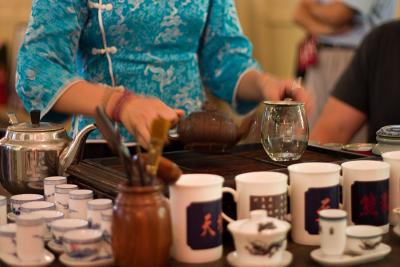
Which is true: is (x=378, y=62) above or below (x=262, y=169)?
above

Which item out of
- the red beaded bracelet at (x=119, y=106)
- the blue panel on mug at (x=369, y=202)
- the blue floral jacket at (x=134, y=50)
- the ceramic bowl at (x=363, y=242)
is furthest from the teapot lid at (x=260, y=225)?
the blue floral jacket at (x=134, y=50)

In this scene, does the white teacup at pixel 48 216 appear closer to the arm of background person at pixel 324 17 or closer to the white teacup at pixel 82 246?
the white teacup at pixel 82 246

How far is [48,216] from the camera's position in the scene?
1357mm

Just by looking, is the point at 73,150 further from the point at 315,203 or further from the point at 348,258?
the point at 348,258

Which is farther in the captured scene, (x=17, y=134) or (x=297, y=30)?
(x=297, y=30)

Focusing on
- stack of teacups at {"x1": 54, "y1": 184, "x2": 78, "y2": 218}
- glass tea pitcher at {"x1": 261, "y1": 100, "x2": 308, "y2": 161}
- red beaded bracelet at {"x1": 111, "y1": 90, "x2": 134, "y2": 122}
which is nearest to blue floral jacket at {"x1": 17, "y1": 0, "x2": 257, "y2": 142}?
red beaded bracelet at {"x1": 111, "y1": 90, "x2": 134, "y2": 122}

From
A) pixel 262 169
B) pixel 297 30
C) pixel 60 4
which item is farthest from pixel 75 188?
pixel 297 30

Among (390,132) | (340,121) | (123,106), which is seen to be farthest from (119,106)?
(340,121)

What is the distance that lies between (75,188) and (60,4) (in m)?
0.50

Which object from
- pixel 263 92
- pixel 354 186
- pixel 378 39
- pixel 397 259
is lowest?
pixel 397 259

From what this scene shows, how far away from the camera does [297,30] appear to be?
5680 millimetres

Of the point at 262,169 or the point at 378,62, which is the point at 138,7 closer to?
the point at 262,169

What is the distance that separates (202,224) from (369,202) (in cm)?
34

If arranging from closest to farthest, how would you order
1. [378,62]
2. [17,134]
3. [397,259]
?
1. [397,259]
2. [17,134]
3. [378,62]
